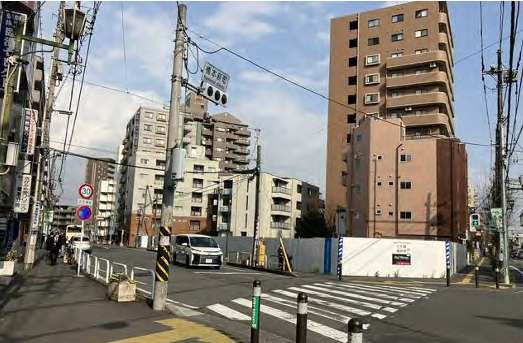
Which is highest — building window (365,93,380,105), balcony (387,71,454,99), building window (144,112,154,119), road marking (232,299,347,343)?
building window (144,112,154,119)

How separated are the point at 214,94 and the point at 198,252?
1433cm

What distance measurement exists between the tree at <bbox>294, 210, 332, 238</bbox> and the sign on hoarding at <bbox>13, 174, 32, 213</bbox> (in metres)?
43.5

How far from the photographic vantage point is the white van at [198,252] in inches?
973

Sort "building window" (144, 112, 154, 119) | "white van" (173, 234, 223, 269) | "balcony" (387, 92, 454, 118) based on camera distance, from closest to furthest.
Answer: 1. "white van" (173, 234, 223, 269)
2. "balcony" (387, 92, 454, 118)
3. "building window" (144, 112, 154, 119)

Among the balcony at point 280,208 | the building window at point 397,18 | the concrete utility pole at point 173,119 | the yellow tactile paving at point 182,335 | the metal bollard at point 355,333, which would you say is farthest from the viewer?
the balcony at point 280,208

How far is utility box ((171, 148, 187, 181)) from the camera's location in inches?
423

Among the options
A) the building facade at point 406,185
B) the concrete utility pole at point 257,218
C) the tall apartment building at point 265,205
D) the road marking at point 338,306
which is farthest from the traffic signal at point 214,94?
the tall apartment building at point 265,205

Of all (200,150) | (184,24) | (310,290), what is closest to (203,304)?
(310,290)

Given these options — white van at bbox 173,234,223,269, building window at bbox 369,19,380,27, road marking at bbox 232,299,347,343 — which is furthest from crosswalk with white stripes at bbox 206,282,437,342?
building window at bbox 369,19,380,27

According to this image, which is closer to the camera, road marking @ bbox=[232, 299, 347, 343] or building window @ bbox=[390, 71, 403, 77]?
road marking @ bbox=[232, 299, 347, 343]

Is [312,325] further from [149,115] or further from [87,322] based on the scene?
[149,115]

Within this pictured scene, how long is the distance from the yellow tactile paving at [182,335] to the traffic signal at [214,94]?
214 inches

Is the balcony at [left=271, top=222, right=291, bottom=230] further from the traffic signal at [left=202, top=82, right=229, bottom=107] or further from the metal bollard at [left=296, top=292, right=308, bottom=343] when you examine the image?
the metal bollard at [left=296, top=292, right=308, bottom=343]

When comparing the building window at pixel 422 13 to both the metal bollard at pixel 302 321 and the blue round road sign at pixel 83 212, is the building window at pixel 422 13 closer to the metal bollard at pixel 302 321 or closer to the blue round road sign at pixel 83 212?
the blue round road sign at pixel 83 212
